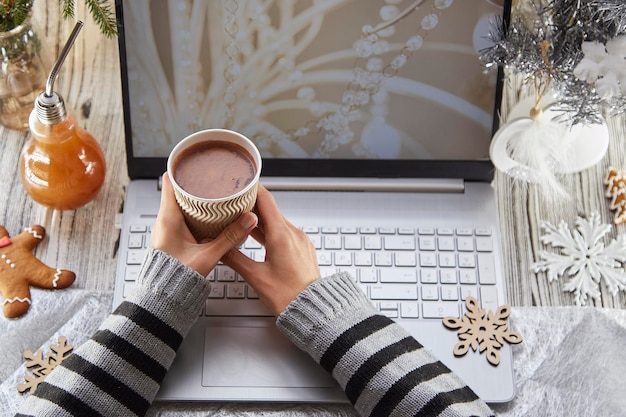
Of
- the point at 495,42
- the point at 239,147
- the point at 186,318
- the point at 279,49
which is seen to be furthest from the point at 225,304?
the point at 495,42

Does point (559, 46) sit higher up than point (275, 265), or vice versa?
point (559, 46)

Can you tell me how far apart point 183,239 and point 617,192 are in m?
0.60

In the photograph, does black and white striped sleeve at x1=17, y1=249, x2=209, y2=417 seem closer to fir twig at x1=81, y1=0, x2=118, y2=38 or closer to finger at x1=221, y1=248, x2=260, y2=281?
finger at x1=221, y1=248, x2=260, y2=281

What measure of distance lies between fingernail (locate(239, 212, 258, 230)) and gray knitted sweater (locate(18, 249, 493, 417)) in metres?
0.08

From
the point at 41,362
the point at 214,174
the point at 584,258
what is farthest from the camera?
the point at 584,258

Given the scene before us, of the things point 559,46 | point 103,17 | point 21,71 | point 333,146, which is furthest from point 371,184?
point 21,71

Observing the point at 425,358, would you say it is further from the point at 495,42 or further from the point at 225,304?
the point at 495,42

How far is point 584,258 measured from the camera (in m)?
1.02

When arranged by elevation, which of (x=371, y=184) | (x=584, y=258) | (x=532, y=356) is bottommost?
(x=532, y=356)

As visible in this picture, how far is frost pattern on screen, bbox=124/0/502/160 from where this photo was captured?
0.93m

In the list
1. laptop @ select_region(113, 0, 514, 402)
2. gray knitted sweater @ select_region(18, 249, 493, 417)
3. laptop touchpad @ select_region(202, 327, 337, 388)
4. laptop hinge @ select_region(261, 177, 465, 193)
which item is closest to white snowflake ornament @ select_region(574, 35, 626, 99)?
laptop @ select_region(113, 0, 514, 402)

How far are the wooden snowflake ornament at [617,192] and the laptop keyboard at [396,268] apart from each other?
7.8 inches

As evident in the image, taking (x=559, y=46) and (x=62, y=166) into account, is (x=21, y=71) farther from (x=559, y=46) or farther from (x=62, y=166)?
(x=559, y=46)

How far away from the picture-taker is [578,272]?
1014mm
